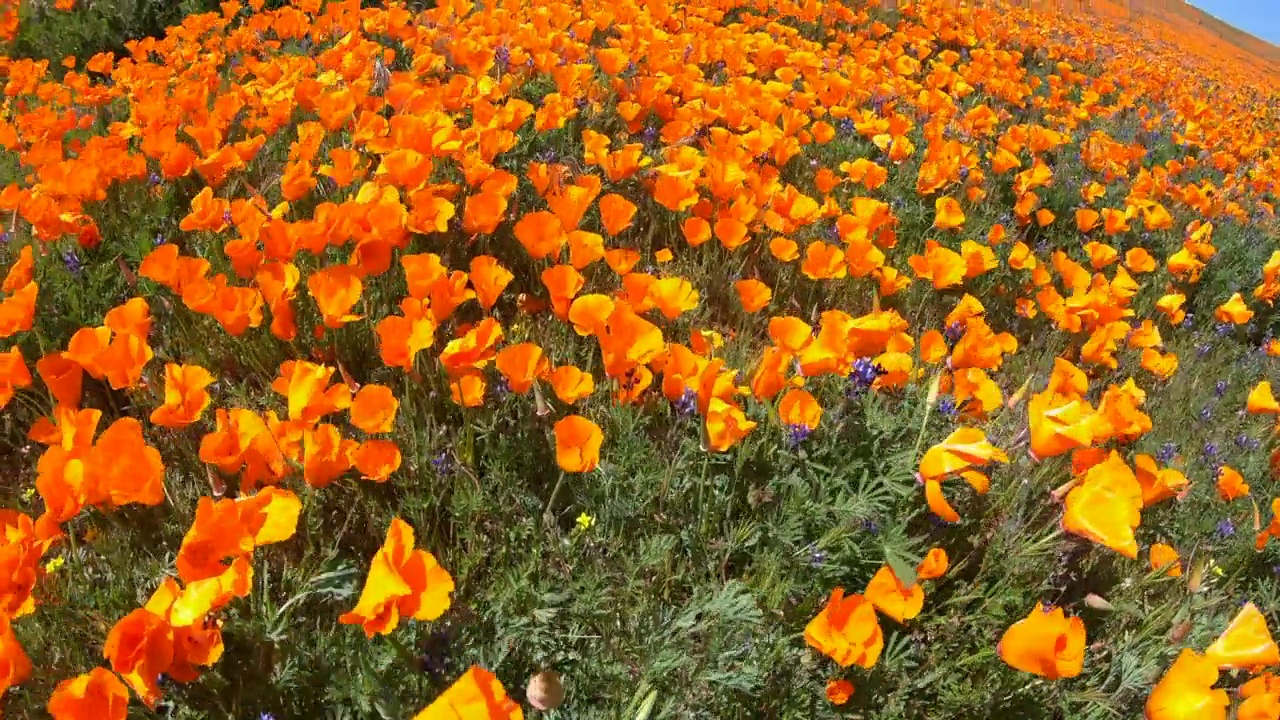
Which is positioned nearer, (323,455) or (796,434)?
(323,455)

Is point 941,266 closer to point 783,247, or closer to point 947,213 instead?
point 783,247

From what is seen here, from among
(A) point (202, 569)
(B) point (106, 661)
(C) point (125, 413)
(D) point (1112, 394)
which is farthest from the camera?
(C) point (125, 413)

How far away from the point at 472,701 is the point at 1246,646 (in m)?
1.69

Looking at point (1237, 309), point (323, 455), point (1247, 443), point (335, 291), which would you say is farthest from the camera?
point (1237, 309)

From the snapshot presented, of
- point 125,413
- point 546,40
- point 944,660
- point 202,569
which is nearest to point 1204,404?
point 944,660

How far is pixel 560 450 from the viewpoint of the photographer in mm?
Result: 1729

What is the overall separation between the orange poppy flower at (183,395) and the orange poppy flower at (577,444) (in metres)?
0.80

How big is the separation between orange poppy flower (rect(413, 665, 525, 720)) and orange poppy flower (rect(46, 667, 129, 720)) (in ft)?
1.83

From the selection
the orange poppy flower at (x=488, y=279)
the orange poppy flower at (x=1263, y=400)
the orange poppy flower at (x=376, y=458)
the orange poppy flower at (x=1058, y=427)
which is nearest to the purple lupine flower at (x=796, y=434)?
the orange poppy flower at (x=1058, y=427)

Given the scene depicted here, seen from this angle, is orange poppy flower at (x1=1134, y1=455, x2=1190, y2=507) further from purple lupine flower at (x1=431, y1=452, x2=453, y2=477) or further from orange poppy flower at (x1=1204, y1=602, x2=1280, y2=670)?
purple lupine flower at (x1=431, y1=452, x2=453, y2=477)

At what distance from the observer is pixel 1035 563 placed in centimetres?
221

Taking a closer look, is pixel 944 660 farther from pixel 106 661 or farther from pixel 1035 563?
pixel 106 661

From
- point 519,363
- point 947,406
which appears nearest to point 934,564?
point 947,406

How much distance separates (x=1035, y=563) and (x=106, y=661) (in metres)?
2.35
